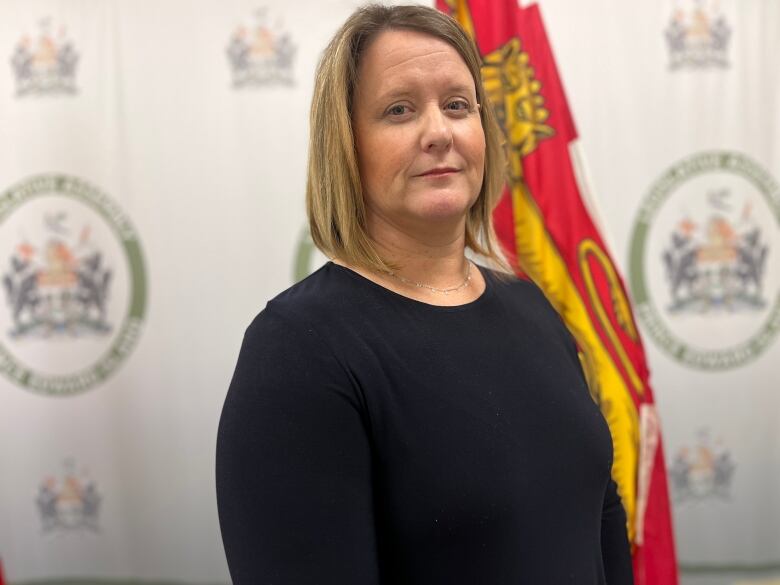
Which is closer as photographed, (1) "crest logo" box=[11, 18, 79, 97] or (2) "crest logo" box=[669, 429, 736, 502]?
(1) "crest logo" box=[11, 18, 79, 97]

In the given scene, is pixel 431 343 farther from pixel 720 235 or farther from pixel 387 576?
pixel 720 235

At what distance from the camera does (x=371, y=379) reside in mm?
646

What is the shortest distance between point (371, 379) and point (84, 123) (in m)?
1.65

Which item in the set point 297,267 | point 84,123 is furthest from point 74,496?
point 84,123

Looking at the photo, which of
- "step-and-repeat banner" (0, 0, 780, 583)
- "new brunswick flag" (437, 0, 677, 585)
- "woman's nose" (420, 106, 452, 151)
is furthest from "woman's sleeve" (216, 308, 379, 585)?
"step-and-repeat banner" (0, 0, 780, 583)

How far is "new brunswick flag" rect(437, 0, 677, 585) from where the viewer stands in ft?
4.23

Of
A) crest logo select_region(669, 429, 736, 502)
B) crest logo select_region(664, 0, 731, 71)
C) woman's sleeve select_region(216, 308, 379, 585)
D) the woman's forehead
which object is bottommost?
crest logo select_region(669, 429, 736, 502)

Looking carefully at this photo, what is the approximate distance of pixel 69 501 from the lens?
208cm

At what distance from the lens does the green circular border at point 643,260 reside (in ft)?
6.73

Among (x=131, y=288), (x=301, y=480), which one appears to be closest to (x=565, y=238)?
(x=301, y=480)

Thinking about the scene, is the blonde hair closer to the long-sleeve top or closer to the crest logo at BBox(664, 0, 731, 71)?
the long-sleeve top

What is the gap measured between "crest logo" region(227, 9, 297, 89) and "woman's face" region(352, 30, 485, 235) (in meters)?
1.35

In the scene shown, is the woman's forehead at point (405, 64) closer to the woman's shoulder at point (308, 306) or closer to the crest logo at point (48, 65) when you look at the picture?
the woman's shoulder at point (308, 306)

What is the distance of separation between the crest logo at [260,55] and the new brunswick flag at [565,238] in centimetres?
79
